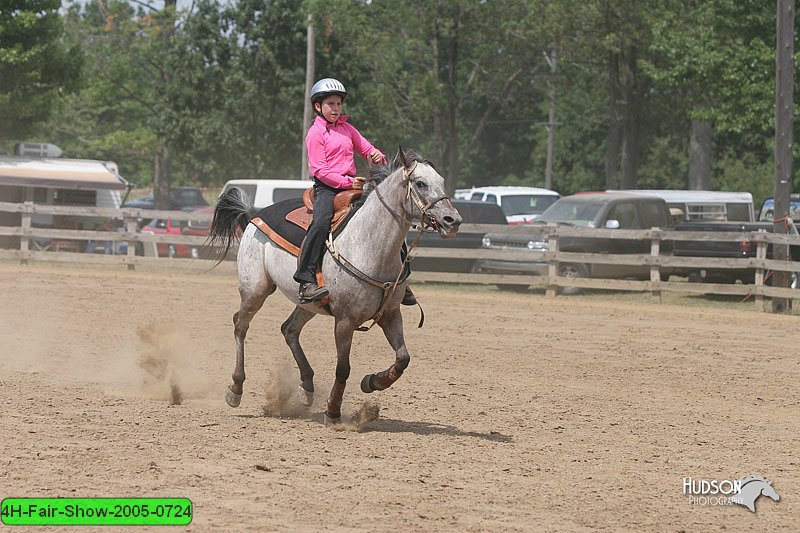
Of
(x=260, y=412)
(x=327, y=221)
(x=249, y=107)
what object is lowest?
(x=260, y=412)

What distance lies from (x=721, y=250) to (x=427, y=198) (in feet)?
49.1

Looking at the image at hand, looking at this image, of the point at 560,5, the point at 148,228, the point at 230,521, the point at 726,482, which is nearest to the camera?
the point at 230,521

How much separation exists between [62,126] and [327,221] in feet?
169

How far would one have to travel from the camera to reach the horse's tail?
34.6ft

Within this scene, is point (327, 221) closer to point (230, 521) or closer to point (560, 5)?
point (230, 521)

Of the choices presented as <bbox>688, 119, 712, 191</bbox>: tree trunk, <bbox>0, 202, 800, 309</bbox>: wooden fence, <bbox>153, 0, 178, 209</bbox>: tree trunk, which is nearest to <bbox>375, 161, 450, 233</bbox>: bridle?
<bbox>0, 202, 800, 309</bbox>: wooden fence

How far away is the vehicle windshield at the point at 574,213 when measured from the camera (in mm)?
23356

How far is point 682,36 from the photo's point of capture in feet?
95.4

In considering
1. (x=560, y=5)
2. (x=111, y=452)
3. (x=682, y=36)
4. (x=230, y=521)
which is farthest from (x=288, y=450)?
(x=560, y=5)

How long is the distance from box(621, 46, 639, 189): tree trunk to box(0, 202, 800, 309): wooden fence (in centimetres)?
1665

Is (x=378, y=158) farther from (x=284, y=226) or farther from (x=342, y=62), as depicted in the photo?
(x=342, y=62)

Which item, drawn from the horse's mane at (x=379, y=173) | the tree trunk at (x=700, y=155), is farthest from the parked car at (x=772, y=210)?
the horse's mane at (x=379, y=173)

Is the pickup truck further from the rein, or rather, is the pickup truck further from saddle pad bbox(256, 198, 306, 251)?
the rein

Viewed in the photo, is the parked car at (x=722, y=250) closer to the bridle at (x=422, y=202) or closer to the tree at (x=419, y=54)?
the bridle at (x=422, y=202)
